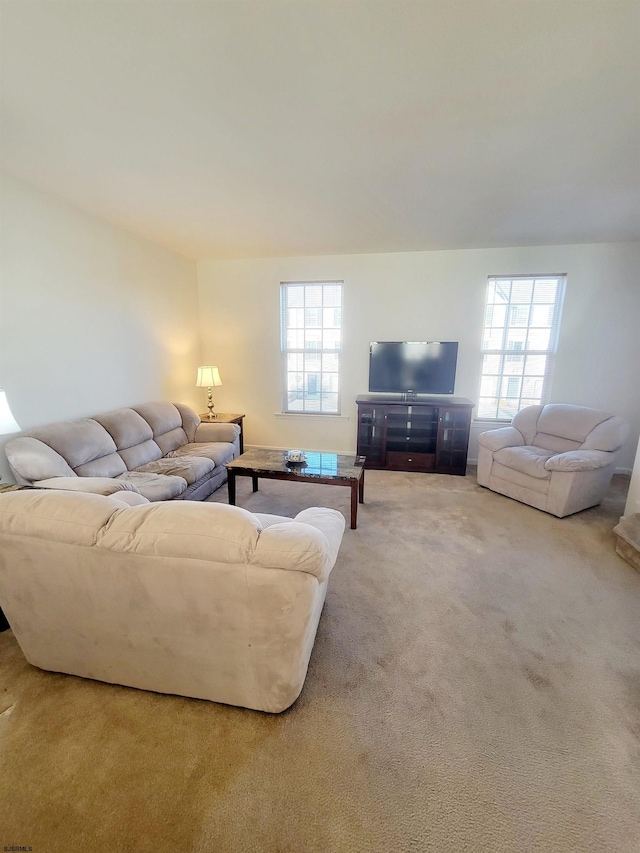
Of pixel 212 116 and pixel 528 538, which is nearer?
pixel 212 116

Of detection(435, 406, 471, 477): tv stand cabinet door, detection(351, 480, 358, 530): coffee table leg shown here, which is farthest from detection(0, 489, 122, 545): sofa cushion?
detection(435, 406, 471, 477): tv stand cabinet door

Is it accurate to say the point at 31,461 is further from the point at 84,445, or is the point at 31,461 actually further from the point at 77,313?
the point at 77,313

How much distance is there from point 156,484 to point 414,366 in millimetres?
3184

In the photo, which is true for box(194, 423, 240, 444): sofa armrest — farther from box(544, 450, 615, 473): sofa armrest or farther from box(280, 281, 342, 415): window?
box(544, 450, 615, 473): sofa armrest

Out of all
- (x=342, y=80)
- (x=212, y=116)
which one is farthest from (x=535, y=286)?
(x=212, y=116)

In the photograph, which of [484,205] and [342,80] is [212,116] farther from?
[484,205]

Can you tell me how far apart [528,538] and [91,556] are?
2923 mm

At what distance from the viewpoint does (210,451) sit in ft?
11.5

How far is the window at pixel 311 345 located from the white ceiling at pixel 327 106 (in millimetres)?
1562

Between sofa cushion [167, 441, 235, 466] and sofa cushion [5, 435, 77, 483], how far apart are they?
109 cm

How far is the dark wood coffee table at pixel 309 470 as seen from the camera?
275 centimetres

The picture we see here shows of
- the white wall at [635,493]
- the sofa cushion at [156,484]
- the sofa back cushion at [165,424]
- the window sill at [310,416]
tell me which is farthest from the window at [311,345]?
the white wall at [635,493]

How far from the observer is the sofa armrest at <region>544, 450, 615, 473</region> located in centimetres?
294

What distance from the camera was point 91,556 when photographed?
1.25 metres
